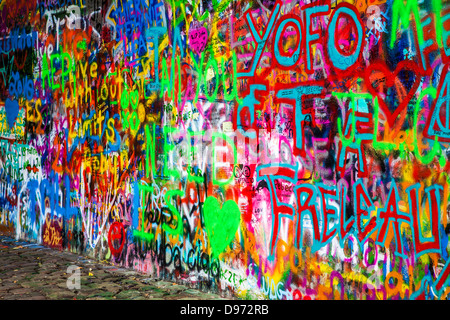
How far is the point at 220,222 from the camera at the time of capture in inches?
209

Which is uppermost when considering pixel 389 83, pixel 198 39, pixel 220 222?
pixel 198 39

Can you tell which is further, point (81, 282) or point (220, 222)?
point (81, 282)

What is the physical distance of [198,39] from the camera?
557 cm

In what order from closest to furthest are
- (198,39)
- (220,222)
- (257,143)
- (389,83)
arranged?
(389,83) → (257,143) → (220,222) → (198,39)

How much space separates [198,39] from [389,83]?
237 centimetres

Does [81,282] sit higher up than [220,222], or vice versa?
[220,222]

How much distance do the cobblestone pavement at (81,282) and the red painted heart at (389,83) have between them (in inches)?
101

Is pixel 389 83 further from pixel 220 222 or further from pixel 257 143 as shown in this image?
pixel 220 222

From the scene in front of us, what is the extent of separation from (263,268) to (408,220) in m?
1.58

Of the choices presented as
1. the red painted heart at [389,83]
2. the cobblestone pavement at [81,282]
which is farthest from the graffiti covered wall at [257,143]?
the cobblestone pavement at [81,282]

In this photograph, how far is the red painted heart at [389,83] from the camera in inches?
147

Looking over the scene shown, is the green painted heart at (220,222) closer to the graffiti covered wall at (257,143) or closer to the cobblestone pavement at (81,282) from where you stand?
the graffiti covered wall at (257,143)

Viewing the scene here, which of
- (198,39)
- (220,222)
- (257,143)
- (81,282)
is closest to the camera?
(257,143)

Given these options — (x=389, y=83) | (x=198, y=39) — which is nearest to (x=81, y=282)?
(x=198, y=39)
